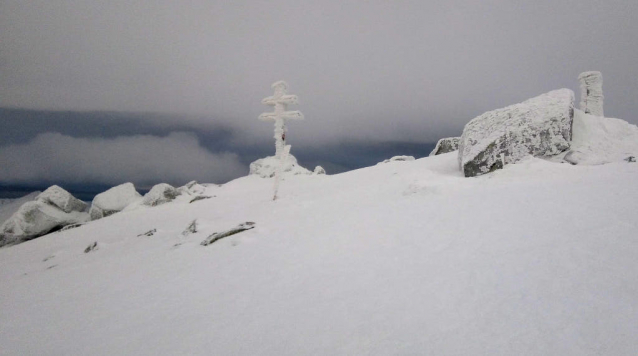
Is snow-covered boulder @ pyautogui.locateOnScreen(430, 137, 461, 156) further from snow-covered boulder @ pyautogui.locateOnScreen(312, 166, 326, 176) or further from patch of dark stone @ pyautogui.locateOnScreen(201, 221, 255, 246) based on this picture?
patch of dark stone @ pyautogui.locateOnScreen(201, 221, 255, 246)

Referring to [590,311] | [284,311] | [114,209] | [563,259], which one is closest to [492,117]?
[563,259]

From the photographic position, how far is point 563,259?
4195mm

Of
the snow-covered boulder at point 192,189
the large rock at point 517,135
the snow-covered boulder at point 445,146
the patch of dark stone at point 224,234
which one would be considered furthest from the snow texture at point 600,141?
the snow-covered boulder at point 192,189

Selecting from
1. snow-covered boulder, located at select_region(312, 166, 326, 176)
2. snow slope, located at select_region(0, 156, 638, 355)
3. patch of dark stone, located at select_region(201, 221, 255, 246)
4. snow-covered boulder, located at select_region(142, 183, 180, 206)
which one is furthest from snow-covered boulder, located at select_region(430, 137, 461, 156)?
snow-covered boulder, located at select_region(142, 183, 180, 206)

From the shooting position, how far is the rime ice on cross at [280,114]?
13859 millimetres

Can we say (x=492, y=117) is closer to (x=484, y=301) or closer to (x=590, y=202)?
(x=590, y=202)

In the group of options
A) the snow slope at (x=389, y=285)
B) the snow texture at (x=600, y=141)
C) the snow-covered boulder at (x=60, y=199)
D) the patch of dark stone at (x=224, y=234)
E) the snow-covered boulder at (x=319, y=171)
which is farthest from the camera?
the snow-covered boulder at (x=319, y=171)

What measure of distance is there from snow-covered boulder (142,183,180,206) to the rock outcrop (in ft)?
19.0

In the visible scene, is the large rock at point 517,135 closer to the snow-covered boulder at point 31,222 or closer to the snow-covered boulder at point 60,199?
the snow-covered boulder at point 31,222

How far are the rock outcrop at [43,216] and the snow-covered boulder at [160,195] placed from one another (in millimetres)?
5805

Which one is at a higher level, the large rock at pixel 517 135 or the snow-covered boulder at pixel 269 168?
the large rock at pixel 517 135

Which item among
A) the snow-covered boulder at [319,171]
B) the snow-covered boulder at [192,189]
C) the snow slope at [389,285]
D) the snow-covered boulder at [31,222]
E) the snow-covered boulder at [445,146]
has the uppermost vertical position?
the snow-covered boulder at [445,146]

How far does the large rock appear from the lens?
34.0ft

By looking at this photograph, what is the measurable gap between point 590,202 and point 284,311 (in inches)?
261
